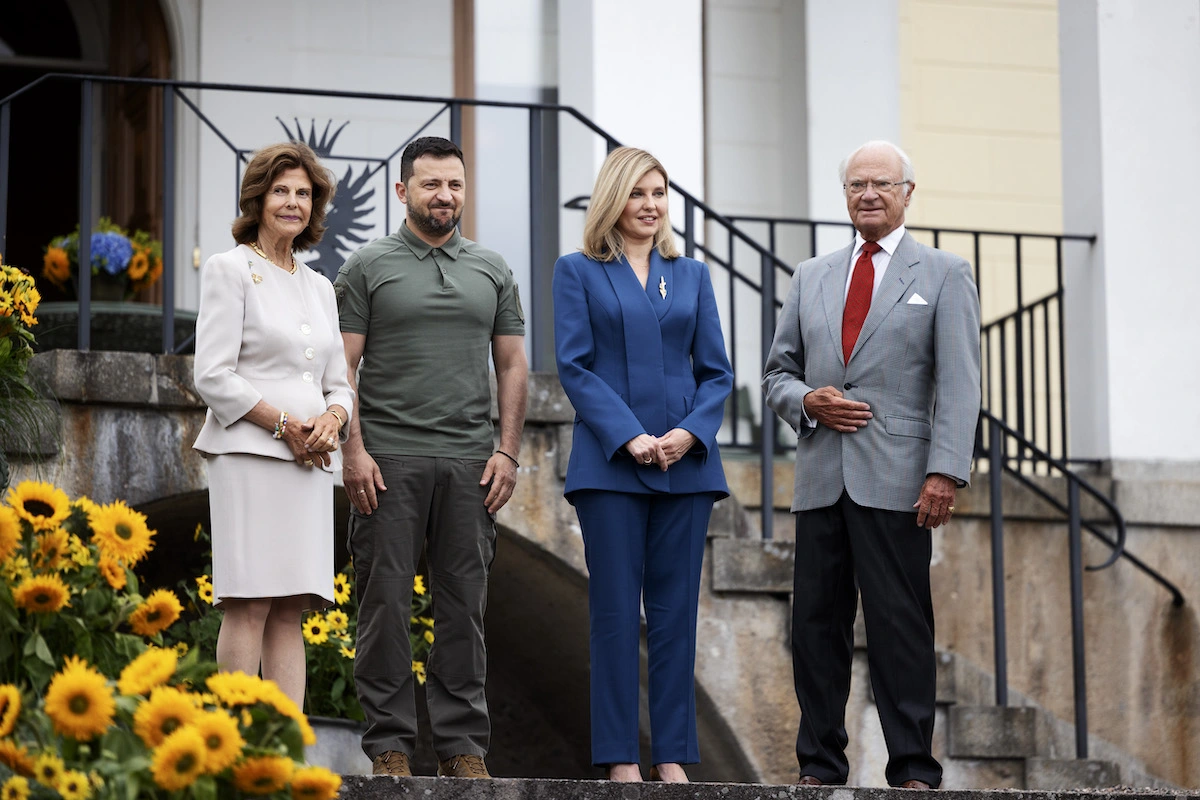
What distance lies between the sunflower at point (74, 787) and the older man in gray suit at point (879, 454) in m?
2.17

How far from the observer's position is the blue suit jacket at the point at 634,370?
4.27 meters

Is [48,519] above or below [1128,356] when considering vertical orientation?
below

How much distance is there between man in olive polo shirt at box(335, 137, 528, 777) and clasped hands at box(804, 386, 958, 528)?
755 millimetres

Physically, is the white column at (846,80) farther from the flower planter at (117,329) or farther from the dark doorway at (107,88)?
the flower planter at (117,329)

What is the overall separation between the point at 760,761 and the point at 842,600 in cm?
150

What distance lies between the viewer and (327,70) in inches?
348

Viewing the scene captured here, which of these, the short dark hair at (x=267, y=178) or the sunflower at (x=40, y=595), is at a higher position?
the short dark hair at (x=267, y=178)

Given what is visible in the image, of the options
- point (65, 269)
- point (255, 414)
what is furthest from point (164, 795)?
point (65, 269)

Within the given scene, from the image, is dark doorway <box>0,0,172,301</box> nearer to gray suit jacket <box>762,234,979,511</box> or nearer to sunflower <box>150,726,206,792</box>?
gray suit jacket <box>762,234,979,511</box>

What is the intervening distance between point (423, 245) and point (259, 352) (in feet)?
1.93

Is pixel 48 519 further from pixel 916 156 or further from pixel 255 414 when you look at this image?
pixel 916 156

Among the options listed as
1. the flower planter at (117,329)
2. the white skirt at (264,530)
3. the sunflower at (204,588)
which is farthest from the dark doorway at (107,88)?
the white skirt at (264,530)

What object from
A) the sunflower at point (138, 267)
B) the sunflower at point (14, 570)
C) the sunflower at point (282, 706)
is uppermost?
the sunflower at point (138, 267)

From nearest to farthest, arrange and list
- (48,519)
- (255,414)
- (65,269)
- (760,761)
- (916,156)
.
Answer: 1. (48,519)
2. (255,414)
3. (760,761)
4. (65,269)
5. (916,156)
